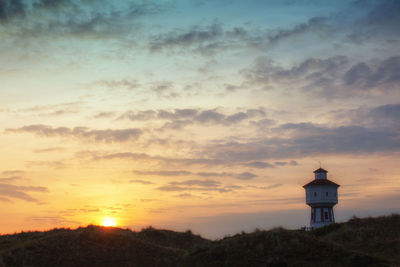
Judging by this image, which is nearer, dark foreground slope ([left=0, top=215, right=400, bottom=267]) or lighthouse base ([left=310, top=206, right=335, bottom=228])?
dark foreground slope ([left=0, top=215, right=400, bottom=267])

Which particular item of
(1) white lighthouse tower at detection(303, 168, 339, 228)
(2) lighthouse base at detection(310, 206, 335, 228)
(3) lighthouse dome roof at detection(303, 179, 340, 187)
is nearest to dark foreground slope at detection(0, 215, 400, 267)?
(1) white lighthouse tower at detection(303, 168, 339, 228)

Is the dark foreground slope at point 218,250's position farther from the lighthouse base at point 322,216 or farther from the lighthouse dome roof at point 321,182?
the lighthouse base at point 322,216

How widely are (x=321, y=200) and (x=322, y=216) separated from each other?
3544 millimetres

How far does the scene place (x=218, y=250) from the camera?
3772cm

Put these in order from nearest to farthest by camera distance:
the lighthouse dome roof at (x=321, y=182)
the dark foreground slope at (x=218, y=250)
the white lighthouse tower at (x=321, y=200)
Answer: the dark foreground slope at (x=218, y=250)
the white lighthouse tower at (x=321, y=200)
the lighthouse dome roof at (x=321, y=182)

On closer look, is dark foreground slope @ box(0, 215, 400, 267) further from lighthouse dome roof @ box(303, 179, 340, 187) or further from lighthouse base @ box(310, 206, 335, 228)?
lighthouse base @ box(310, 206, 335, 228)

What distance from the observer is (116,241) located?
4269 centimetres

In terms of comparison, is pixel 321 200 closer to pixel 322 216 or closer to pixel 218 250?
pixel 322 216

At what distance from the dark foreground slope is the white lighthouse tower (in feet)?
127

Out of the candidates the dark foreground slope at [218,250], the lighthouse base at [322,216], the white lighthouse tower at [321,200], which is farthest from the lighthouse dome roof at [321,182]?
the dark foreground slope at [218,250]

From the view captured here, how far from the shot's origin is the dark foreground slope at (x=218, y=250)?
1369 inches

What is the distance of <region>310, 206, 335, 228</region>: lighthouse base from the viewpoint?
86.7m

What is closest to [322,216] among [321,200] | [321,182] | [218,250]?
[321,200]

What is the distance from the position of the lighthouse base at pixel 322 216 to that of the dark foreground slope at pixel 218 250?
130 ft
